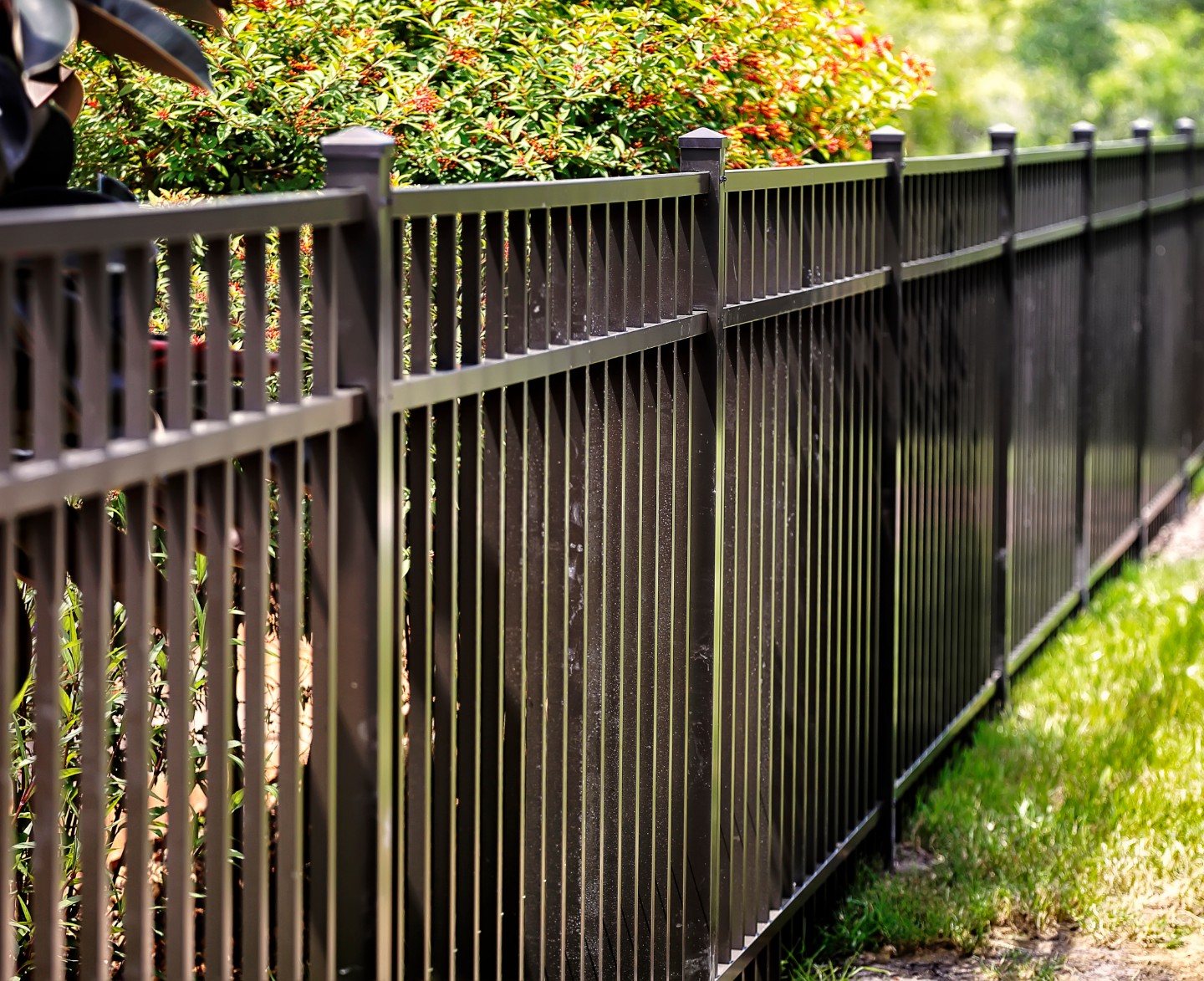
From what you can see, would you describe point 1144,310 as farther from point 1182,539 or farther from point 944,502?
point 944,502

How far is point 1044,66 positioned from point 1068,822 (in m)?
27.2

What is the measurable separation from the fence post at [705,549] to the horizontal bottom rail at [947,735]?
5.43 ft

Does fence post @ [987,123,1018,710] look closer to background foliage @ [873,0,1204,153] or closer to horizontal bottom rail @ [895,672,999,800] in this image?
horizontal bottom rail @ [895,672,999,800]

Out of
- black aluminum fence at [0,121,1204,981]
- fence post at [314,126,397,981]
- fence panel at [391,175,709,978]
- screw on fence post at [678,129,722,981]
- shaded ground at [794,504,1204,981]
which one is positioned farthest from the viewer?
shaded ground at [794,504,1204,981]

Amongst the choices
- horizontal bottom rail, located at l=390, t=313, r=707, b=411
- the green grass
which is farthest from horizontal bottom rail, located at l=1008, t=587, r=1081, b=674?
horizontal bottom rail, located at l=390, t=313, r=707, b=411

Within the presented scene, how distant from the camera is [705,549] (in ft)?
11.5

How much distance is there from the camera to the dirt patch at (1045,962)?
4.30 metres

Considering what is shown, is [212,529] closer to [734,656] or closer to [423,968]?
[423,968]

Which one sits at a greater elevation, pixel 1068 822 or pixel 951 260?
pixel 951 260

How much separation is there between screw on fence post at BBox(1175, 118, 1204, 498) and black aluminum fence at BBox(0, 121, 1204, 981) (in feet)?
19.8

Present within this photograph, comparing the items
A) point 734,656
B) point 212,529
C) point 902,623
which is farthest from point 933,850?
point 212,529

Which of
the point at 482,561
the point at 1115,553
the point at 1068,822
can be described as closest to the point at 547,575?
the point at 482,561

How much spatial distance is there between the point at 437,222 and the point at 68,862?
1629 mm

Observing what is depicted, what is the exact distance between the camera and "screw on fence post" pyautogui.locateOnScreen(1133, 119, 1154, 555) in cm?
945
